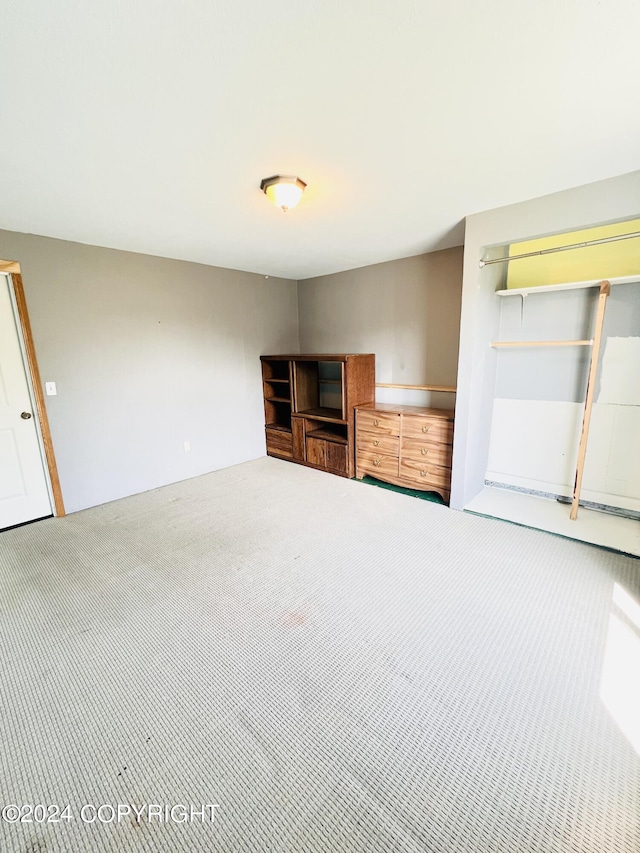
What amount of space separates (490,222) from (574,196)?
507 mm

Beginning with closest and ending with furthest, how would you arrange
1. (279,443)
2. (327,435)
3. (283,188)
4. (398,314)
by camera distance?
(283,188) → (398,314) → (327,435) → (279,443)

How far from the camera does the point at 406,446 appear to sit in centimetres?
352

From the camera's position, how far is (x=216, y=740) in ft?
4.33

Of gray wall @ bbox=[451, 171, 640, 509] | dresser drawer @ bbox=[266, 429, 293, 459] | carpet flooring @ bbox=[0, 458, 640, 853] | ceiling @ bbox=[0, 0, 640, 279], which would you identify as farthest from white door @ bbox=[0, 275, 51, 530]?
gray wall @ bbox=[451, 171, 640, 509]

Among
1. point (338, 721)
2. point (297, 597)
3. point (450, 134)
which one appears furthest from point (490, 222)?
point (338, 721)

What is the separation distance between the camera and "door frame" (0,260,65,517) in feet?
9.16

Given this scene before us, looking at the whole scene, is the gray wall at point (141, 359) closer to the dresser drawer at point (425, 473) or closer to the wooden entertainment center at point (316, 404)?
the wooden entertainment center at point (316, 404)

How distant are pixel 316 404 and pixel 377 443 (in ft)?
4.26

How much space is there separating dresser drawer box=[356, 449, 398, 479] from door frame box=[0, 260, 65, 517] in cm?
291

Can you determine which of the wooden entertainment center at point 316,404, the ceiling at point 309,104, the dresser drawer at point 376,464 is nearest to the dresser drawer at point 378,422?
the wooden entertainment center at point 316,404

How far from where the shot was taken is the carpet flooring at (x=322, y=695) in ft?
3.55

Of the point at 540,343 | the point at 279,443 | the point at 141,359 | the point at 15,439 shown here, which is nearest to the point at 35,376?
the point at 15,439

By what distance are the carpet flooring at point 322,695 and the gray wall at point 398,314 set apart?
2007mm

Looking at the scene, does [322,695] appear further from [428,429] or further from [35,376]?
[35,376]
